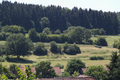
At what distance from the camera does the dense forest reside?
143 m

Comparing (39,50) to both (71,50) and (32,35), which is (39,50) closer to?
(71,50)

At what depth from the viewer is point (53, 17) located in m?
164

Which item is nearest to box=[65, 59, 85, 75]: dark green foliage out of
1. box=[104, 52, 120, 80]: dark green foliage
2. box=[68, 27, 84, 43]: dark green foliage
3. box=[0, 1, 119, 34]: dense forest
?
box=[104, 52, 120, 80]: dark green foliage

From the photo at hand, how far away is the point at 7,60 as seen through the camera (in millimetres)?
67938

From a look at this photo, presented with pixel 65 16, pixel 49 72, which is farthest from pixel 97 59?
pixel 65 16

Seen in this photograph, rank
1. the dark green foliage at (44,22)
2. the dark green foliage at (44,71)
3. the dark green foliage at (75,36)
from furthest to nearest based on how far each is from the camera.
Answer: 1. the dark green foliage at (44,22)
2. the dark green foliage at (75,36)
3. the dark green foliage at (44,71)

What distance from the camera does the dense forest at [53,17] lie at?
143000 millimetres

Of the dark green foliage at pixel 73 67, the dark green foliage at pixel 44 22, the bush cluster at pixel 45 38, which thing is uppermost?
the dark green foliage at pixel 44 22

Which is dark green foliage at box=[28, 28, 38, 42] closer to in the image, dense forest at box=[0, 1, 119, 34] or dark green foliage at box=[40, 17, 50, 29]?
dense forest at box=[0, 1, 119, 34]

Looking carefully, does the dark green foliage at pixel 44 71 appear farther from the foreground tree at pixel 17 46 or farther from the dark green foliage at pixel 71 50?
the dark green foliage at pixel 71 50

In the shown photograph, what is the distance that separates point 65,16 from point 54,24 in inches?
675

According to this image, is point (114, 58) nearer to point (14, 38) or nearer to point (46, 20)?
point (14, 38)

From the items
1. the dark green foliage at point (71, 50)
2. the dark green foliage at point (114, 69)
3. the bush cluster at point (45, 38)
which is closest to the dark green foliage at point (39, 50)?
the dark green foliage at point (71, 50)

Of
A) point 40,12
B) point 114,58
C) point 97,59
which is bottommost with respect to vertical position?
point 97,59
